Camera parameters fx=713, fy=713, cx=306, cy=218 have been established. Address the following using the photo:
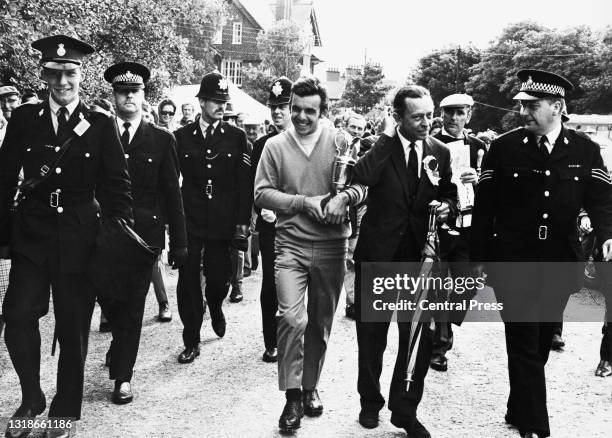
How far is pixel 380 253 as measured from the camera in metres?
4.71

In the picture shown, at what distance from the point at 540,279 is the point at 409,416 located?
4.10ft

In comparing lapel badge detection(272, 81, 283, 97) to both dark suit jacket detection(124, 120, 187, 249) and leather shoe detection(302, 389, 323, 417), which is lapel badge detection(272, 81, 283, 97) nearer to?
dark suit jacket detection(124, 120, 187, 249)

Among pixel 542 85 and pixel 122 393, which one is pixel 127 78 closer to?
pixel 122 393

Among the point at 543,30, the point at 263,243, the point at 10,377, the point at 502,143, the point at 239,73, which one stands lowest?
the point at 10,377

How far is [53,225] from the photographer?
4.49 m

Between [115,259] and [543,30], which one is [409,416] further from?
[543,30]

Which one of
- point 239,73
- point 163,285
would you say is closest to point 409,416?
point 163,285

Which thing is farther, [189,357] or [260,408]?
[189,357]

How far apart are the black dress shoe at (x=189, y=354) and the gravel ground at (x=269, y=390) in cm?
6

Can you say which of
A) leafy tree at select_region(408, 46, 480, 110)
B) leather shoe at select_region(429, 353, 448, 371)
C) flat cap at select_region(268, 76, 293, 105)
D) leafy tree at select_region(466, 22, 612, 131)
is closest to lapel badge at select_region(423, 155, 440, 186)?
flat cap at select_region(268, 76, 293, 105)

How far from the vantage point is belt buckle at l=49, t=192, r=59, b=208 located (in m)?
4.48

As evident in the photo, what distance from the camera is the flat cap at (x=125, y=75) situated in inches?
228

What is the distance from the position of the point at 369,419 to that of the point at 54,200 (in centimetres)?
250

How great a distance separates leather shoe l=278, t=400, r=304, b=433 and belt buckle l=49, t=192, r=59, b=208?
6.46 ft
